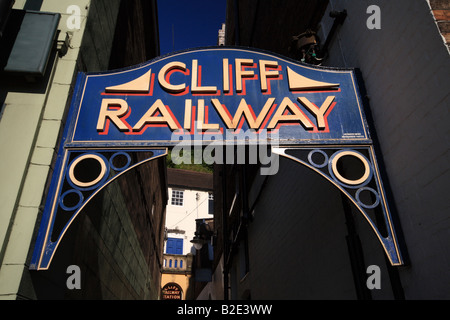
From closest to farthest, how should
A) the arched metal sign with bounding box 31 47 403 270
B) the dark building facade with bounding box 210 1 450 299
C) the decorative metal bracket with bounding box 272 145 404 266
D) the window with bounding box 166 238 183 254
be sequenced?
the dark building facade with bounding box 210 1 450 299 → the decorative metal bracket with bounding box 272 145 404 266 → the arched metal sign with bounding box 31 47 403 270 → the window with bounding box 166 238 183 254

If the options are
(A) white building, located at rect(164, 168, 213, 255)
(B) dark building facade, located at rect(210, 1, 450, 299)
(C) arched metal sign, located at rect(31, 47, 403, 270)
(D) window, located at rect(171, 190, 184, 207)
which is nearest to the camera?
(B) dark building facade, located at rect(210, 1, 450, 299)

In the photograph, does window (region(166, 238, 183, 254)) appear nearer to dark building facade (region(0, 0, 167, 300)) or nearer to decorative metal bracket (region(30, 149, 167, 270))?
dark building facade (region(0, 0, 167, 300))

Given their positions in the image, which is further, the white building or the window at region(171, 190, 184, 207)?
the window at region(171, 190, 184, 207)

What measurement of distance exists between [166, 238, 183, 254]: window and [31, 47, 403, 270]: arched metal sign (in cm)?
2727

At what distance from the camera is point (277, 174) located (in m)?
8.22

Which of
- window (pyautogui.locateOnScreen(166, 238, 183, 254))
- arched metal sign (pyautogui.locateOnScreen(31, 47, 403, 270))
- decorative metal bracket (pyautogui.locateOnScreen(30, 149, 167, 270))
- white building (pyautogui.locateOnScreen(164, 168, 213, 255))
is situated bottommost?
decorative metal bracket (pyautogui.locateOnScreen(30, 149, 167, 270))

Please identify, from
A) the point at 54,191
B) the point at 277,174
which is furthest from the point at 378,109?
the point at 277,174

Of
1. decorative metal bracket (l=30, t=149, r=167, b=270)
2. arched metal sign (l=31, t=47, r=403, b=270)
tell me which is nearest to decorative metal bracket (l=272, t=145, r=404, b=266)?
arched metal sign (l=31, t=47, r=403, b=270)

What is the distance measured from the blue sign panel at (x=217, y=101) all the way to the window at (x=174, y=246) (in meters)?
27.8

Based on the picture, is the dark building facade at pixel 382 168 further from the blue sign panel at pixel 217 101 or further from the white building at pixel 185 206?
the white building at pixel 185 206

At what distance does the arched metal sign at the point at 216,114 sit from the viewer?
130 inches

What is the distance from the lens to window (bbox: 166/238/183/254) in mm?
29920

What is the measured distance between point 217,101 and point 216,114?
19 cm

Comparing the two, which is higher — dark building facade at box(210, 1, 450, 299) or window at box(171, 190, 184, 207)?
window at box(171, 190, 184, 207)
